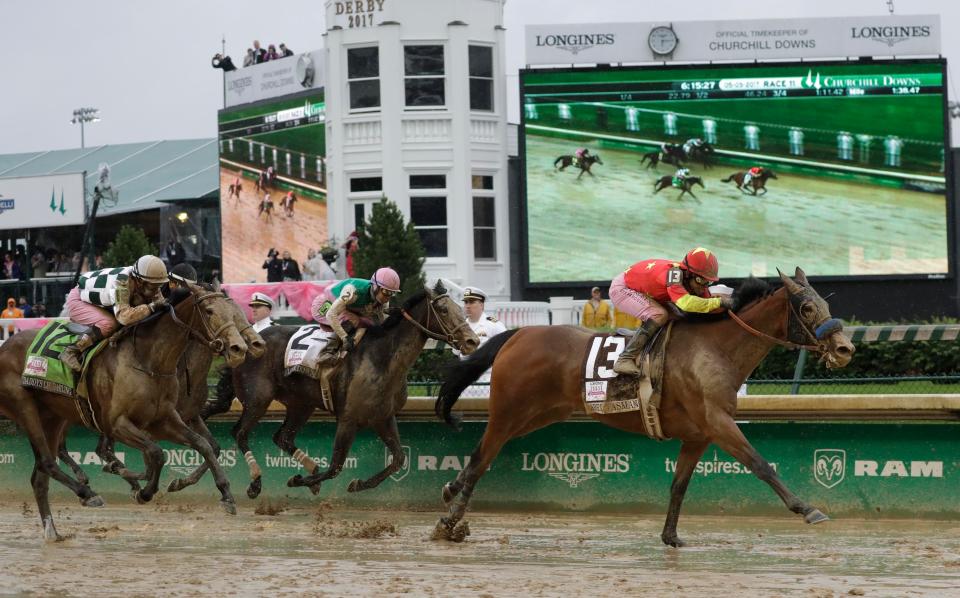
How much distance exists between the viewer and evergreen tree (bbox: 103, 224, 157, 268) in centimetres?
3419

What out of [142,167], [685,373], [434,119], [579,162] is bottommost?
[685,373]

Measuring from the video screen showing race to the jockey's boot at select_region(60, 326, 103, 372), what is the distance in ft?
78.8

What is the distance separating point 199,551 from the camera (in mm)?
10102

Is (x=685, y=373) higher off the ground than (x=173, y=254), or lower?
lower

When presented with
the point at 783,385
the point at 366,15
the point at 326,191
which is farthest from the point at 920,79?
the point at 783,385

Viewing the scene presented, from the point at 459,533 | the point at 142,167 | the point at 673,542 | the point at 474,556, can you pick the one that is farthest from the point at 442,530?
the point at 142,167

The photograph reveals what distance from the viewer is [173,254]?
124ft

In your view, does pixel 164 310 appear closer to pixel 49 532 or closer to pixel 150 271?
pixel 150 271

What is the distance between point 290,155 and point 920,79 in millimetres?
14813

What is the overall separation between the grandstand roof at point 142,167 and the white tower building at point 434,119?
11.2 m

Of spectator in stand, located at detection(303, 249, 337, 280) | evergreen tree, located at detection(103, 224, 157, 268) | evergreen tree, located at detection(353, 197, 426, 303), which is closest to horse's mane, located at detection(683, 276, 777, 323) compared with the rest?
evergreen tree, located at detection(353, 197, 426, 303)

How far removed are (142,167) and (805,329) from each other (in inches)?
1633

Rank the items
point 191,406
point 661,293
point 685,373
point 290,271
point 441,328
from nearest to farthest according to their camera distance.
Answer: point 685,373, point 661,293, point 441,328, point 191,406, point 290,271

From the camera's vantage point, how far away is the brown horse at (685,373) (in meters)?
9.97
